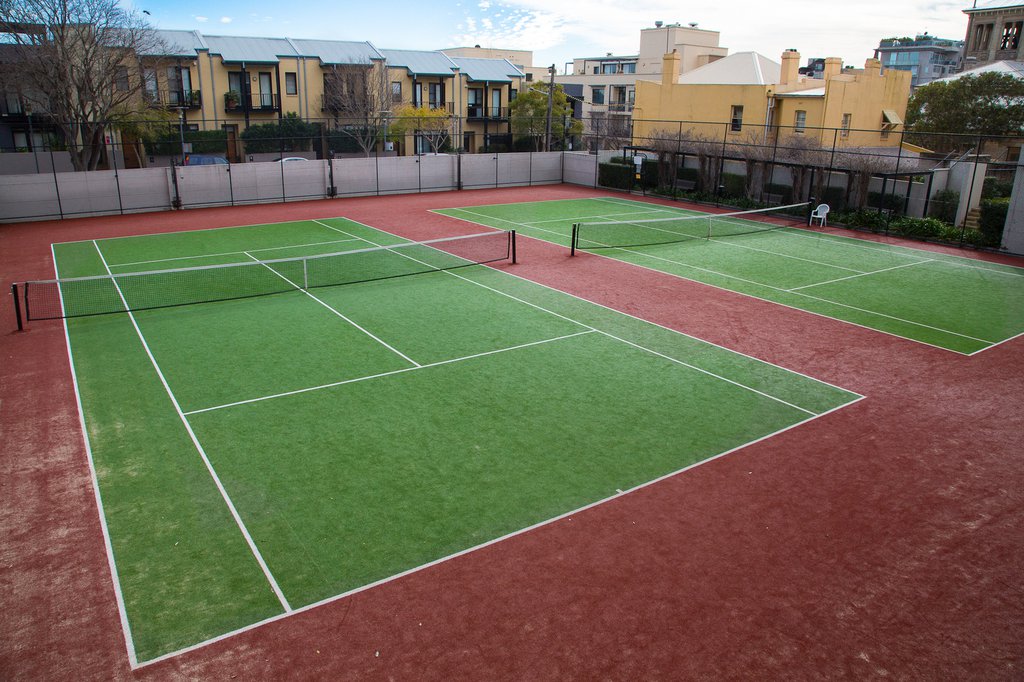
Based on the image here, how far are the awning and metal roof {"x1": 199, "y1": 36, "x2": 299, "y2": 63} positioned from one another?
4183cm

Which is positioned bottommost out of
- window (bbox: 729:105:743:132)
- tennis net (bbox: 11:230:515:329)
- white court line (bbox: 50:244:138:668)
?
white court line (bbox: 50:244:138:668)

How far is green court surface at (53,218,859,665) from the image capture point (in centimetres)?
805

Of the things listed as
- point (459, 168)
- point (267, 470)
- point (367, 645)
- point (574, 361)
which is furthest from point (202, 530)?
point (459, 168)

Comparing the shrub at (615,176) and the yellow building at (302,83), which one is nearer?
the shrub at (615,176)

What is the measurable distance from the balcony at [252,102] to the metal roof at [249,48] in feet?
7.75

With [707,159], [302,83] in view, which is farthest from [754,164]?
[302,83]

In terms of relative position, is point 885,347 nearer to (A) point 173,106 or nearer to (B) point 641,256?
(B) point 641,256

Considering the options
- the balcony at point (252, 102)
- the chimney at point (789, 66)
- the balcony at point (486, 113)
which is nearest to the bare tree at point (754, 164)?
the chimney at point (789, 66)

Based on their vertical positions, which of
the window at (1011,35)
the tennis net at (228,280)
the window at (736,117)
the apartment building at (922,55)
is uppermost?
the apartment building at (922,55)

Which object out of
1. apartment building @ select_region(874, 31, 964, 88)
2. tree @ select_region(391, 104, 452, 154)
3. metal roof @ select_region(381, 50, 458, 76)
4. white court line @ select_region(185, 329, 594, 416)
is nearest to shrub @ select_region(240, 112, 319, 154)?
tree @ select_region(391, 104, 452, 154)

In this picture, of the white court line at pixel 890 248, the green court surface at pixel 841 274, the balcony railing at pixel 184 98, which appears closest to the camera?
the green court surface at pixel 841 274

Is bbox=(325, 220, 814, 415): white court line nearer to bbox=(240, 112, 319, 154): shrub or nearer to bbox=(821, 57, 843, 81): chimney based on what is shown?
bbox=(240, 112, 319, 154): shrub

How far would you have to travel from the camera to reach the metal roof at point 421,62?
57594 millimetres

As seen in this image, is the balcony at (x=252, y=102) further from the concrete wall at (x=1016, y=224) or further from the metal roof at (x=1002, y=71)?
the metal roof at (x=1002, y=71)
